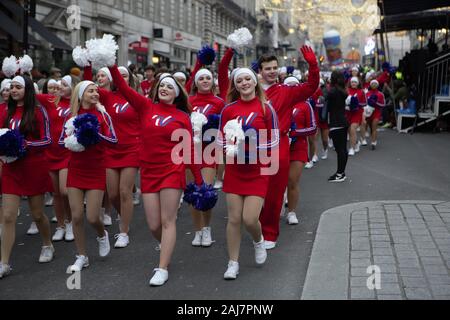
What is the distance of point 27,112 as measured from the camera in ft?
18.9

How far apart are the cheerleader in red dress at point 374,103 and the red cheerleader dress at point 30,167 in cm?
1026

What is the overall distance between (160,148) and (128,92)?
1.98 ft

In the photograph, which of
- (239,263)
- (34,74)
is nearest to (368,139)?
(34,74)

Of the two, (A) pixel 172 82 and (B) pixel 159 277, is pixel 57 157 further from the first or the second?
(B) pixel 159 277

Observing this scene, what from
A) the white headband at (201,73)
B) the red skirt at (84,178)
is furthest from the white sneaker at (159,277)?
the white headband at (201,73)

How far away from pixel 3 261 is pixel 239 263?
2.17m

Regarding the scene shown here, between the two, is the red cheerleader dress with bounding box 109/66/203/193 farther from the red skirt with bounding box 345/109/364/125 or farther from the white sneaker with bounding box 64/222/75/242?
the red skirt with bounding box 345/109/364/125

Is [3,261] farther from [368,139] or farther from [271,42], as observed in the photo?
[271,42]

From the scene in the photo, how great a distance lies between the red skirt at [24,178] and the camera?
5.54 m

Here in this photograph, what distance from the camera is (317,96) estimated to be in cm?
1247

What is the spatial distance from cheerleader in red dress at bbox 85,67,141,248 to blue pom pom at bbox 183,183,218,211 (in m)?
1.62

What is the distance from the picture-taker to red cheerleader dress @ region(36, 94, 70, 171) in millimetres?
6758

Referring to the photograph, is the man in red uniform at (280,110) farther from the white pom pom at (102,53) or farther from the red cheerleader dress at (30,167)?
the red cheerleader dress at (30,167)

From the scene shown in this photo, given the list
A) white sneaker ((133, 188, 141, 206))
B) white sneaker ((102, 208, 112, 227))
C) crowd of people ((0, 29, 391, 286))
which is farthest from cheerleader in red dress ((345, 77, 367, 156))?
white sneaker ((102, 208, 112, 227))
